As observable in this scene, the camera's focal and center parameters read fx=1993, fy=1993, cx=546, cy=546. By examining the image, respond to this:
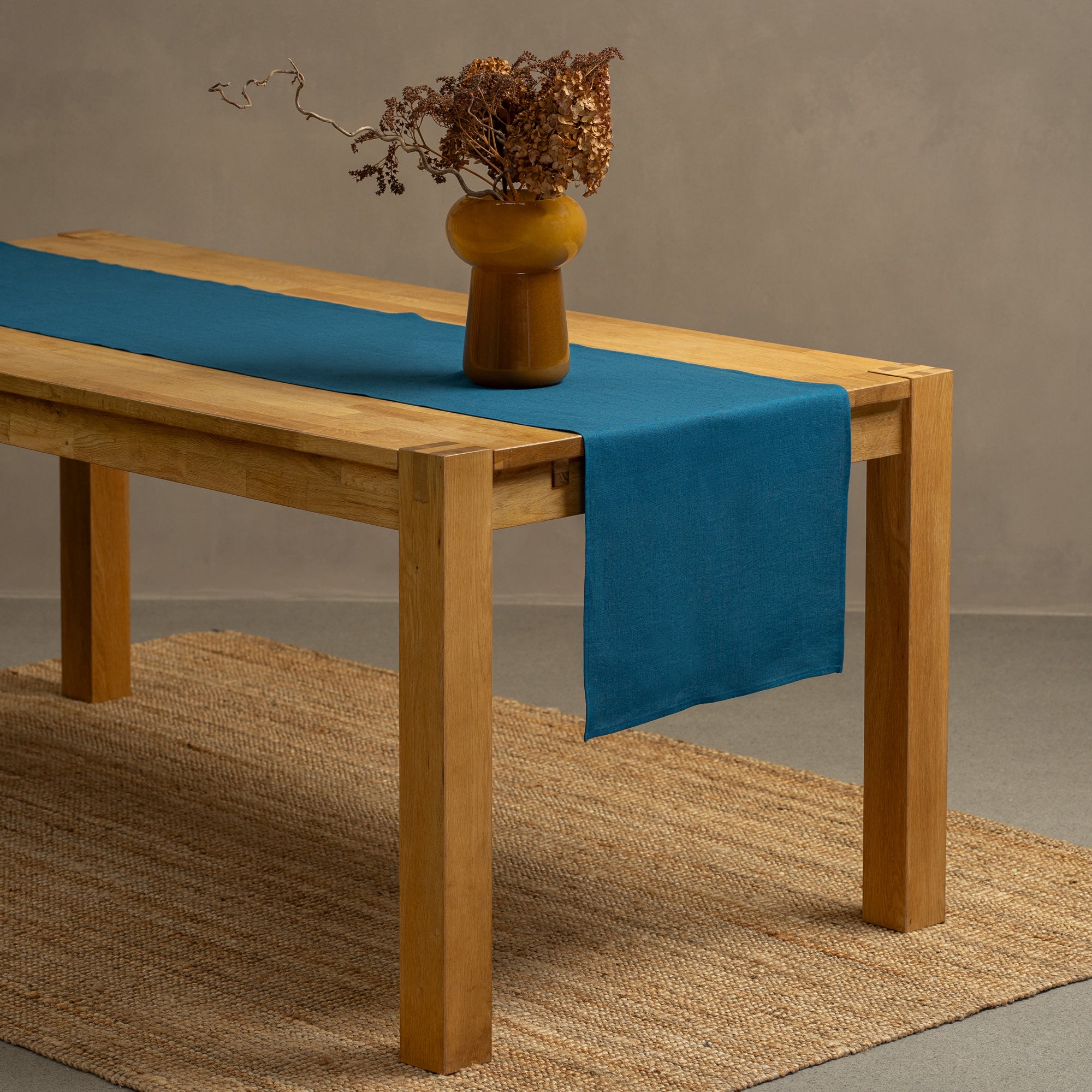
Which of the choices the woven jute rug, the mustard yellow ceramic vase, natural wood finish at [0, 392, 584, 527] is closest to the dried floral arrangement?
the mustard yellow ceramic vase

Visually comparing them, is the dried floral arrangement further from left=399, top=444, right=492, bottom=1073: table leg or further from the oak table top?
left=399, top=444, right=492, bottom=1073: table leg

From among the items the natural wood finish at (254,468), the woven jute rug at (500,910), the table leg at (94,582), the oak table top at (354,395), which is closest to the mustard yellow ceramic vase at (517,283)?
the oak table top at (354,395)

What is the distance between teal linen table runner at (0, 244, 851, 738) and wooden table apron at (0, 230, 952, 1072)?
60mm

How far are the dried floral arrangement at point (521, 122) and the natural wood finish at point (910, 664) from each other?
0.56m

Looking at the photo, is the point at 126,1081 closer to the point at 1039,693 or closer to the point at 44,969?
the point at 44,969

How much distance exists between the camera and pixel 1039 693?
4027mm

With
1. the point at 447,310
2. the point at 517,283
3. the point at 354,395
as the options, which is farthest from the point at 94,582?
the point at 517,283

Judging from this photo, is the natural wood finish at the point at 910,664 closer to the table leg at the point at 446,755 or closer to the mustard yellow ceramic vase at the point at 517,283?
the mustard yellow ceramic vase at the point at 517,283

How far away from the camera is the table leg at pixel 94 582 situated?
3.68 m

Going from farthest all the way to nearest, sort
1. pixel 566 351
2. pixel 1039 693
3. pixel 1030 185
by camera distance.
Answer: pixel 1030 185
pixel 1039 693
pixel 566 351

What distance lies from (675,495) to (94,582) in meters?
1.70

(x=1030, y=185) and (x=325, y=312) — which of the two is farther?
(x=1030, y=185)

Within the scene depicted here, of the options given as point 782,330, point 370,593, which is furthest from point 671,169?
point 370,593

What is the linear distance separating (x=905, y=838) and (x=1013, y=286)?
7.52ft
